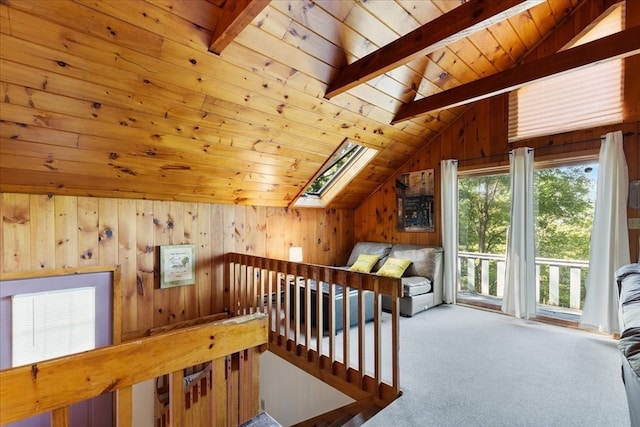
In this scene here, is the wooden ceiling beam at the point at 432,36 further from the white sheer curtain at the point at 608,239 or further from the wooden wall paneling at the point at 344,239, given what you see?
the wooden wall paneling at the point at 344,239

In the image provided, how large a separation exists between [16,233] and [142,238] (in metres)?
0.95

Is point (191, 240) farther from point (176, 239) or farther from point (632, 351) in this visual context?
point (632, 351)

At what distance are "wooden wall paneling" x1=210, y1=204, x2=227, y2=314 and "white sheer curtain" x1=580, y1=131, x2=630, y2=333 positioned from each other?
13.2ft

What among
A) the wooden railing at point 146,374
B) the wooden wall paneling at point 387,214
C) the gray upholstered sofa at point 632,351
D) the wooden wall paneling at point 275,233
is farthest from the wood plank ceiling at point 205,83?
the gray upholstered sofa at point 632,351

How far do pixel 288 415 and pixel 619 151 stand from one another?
403 cm

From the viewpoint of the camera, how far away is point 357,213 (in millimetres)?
5480

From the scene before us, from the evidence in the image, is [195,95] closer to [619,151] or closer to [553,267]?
[619,151]

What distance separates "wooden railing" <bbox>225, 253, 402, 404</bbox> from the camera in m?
2.08

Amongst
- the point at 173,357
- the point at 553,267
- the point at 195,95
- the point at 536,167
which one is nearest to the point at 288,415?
the point at 173,357

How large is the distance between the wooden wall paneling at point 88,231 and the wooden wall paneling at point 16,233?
0.35m

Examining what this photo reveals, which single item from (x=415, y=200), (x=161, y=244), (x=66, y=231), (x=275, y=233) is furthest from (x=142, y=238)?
(x=415, y=200)

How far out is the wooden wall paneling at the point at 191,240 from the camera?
3518 millimetres

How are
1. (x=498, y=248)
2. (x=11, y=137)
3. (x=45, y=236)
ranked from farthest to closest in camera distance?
(x=498, y=248), (x=45, y=236), (x=11, y=137)

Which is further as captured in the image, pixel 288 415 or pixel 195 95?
pixel 288 415
